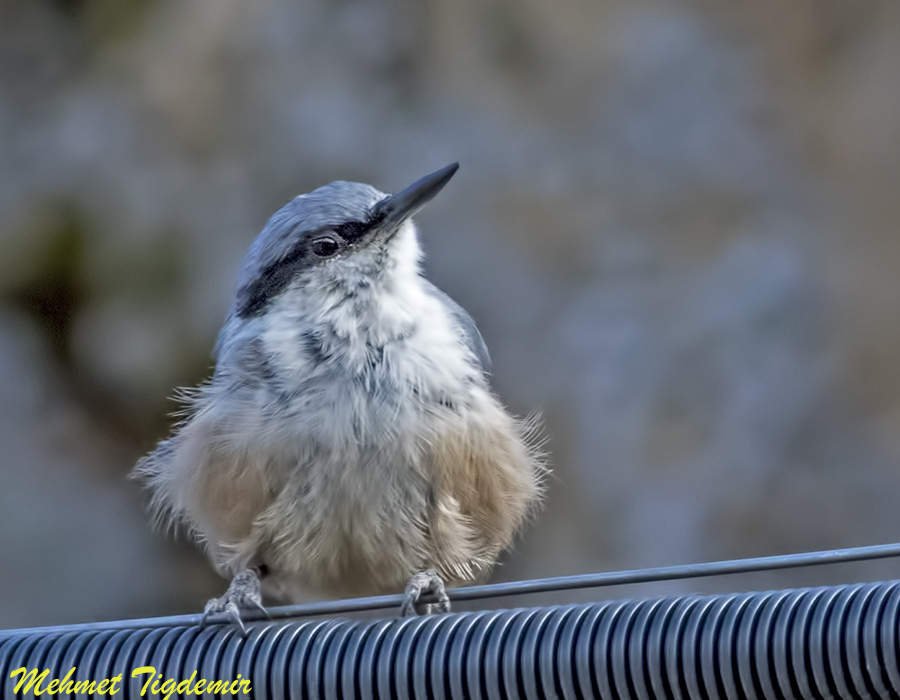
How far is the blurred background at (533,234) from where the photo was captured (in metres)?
4.32

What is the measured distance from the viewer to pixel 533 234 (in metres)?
4.50

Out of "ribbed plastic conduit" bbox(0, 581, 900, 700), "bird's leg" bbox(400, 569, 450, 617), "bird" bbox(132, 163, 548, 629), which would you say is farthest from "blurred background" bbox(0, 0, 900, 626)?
"ribbed plastic conduit" bbox(0, 581, 900, 700)

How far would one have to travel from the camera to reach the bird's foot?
220 cm

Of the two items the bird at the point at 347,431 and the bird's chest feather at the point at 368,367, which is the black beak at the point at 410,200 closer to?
the bird at the point at 347,431

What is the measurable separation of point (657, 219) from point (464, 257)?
724 mm

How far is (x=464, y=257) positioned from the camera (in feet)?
14.4

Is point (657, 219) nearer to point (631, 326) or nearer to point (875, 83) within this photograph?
point (631, 326)

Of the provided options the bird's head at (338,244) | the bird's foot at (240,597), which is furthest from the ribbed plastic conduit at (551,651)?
the bird's head at (338,244)

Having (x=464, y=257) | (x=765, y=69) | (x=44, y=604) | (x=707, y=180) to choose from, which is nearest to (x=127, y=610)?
(x=44, y=604)

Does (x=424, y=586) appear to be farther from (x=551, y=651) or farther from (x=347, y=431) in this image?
(x=551, y=651)

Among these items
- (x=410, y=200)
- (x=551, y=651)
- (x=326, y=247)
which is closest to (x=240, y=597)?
(x=326, y=247)

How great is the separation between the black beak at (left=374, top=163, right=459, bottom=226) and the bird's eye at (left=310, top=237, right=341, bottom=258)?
0.36 feet

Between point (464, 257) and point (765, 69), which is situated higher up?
point (765, 69)

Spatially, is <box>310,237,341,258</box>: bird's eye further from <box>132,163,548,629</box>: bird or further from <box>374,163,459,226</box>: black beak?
<box>374,163,459,226</box>: black beak
